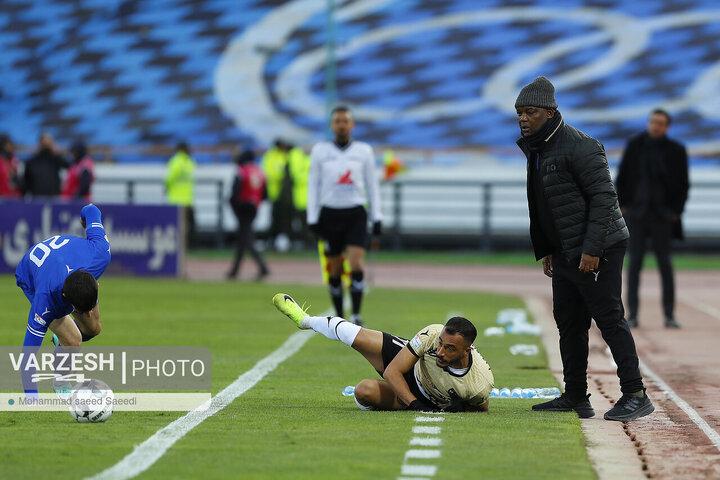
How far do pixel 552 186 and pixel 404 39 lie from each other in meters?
31.4

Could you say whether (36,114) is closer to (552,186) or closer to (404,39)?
(404,39)

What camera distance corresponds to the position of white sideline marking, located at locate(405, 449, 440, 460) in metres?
6.45

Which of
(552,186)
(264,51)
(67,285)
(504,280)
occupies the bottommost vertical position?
(504,280)

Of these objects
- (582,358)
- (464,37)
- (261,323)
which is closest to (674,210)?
(261,323)

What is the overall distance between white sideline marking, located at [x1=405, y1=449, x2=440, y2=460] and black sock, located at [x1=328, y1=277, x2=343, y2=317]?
751 centimetres

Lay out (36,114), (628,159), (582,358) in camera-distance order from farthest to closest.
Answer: (36,114) → (628,159) → (582,358)

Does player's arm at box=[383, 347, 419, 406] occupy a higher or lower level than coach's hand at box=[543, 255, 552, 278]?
lower

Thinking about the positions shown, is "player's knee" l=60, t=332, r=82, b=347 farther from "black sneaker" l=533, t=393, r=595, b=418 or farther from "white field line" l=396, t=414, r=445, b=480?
"black sneaker" l=533, t=393, r=595, b=418

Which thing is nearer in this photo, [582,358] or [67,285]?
[67,285]

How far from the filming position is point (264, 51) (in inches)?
1565

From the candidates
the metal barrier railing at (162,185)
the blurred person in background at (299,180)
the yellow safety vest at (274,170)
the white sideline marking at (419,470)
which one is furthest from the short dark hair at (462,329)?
the metal barrier railing at (162,185)

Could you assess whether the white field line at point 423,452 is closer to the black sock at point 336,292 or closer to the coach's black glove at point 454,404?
the coach's black glove at point 454,404

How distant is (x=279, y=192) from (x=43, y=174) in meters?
5.78

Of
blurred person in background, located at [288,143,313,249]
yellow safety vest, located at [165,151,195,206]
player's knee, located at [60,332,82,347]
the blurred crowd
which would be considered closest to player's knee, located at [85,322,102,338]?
player's knee, located at [60,332,82,347]
